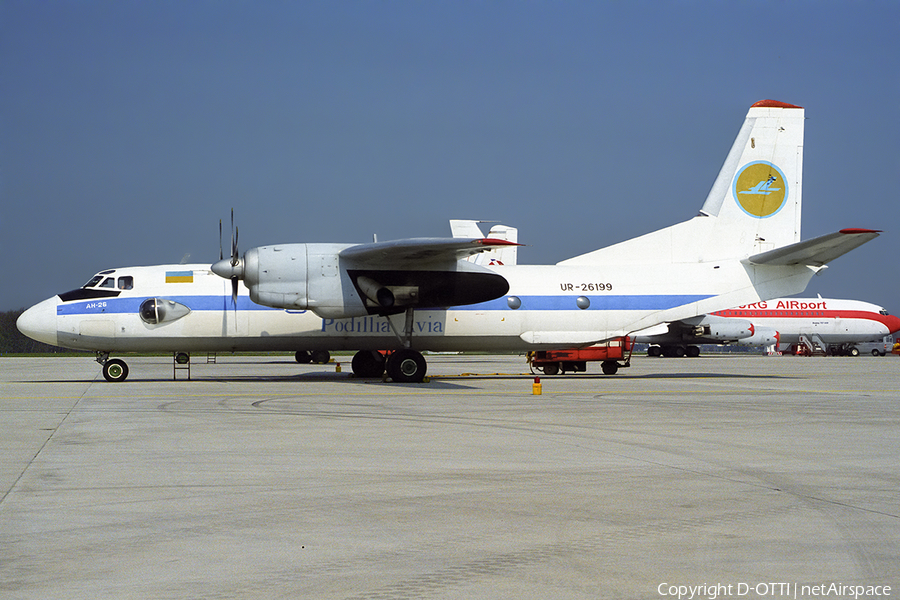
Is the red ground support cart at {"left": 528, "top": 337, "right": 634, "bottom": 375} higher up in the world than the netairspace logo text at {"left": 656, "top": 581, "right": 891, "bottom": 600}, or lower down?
higher up

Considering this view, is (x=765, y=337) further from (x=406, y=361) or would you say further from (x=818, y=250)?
(x=406, y=361)

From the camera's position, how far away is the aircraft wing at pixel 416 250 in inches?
704

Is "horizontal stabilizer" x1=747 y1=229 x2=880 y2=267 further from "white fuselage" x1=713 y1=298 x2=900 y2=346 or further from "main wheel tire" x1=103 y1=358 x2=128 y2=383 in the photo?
"white fuselage" x1=713 y1=298 x2=900 y2=346

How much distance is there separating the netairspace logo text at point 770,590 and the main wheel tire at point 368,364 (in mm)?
19771

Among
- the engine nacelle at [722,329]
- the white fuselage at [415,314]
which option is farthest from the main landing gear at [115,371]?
the engine nacelle at [722,329]

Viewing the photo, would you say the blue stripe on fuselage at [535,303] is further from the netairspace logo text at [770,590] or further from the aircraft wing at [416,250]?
the netairspace logo text at [770,590]

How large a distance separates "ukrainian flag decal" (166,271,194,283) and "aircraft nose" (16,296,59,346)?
10.1 ft

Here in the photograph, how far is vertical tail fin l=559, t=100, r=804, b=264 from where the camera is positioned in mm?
23438

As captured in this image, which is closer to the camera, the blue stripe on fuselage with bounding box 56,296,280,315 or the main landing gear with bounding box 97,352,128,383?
the blue stripe on fuselage with bounding box 56,296,280,315

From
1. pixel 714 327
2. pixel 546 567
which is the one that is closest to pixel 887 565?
pixel 546 567

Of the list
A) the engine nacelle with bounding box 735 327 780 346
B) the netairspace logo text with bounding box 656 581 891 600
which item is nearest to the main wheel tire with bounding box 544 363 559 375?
the netairspace logo text with bounding box 656 581 891 600

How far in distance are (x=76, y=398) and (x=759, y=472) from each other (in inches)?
561

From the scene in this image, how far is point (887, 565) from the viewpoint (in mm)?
4566

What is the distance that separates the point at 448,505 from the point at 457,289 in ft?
48.9
